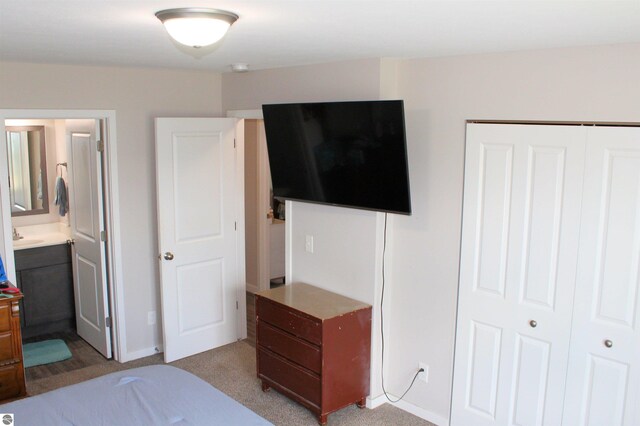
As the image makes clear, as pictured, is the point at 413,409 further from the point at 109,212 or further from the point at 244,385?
the point at 109,212

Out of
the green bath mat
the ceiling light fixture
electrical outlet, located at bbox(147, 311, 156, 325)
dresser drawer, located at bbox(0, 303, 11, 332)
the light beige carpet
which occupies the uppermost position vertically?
the ceiling light fixture

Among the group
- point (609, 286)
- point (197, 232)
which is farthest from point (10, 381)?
point (609, 286)

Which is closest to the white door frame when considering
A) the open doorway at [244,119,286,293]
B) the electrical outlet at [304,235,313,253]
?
the electrical outlet at [304,235,313,253]

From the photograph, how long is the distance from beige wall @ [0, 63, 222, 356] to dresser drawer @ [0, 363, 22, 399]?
1013 mm

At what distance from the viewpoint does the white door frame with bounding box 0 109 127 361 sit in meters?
3.88

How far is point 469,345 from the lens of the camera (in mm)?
3449

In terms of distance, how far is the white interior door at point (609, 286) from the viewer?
2.75m

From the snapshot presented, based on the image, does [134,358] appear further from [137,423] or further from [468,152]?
[468,152]

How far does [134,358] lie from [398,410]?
2179mm

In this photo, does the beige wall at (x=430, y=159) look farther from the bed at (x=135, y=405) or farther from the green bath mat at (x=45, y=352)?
the green bath mat at (x=45, y=352)

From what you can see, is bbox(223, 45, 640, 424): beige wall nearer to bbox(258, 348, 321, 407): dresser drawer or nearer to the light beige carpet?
the light beige carpet

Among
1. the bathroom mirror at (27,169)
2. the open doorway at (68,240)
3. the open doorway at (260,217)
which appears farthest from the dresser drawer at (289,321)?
the bathroom mirror at (27,169)

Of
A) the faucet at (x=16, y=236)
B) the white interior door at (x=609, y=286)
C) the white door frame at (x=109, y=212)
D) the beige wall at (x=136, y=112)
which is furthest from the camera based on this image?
the faucet at (x=16, y=236)

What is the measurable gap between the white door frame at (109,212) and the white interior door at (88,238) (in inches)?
2.7
